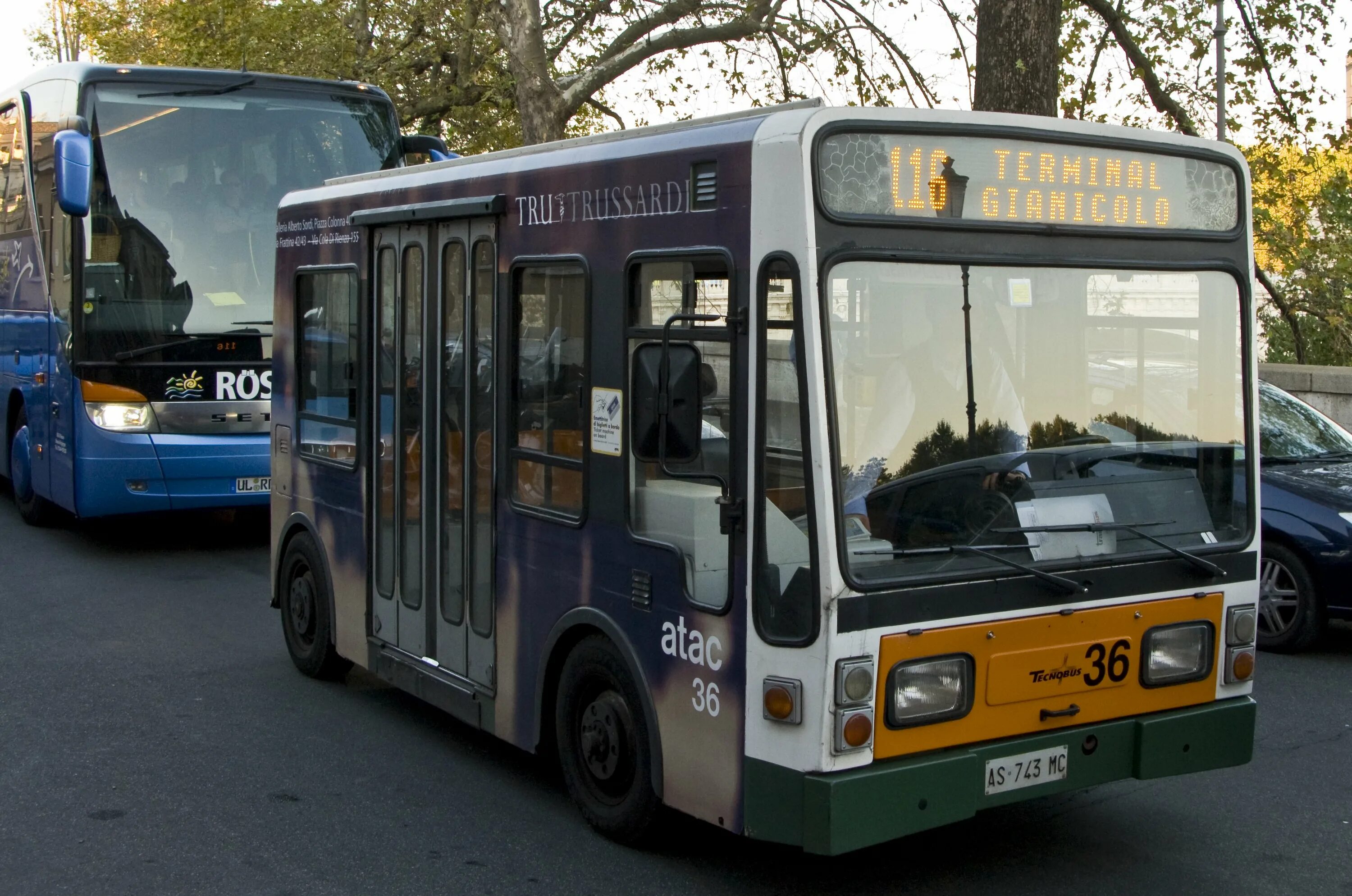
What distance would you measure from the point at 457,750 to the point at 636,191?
2.89 meters

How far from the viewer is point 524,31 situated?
16.3 meters

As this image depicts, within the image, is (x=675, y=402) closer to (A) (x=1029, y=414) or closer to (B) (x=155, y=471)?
(A) (x=1029, y=414)

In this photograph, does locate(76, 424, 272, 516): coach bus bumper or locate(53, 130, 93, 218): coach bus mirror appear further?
locate(76, 424, 272, 516): coach bus bumper

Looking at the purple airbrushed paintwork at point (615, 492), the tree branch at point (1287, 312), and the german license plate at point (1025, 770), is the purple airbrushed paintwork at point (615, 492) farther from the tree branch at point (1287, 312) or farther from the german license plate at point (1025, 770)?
the tree branch at point (1287, 312)

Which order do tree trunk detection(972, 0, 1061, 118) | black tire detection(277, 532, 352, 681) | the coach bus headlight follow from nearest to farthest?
the coach bus headlight
black tire detection(277, 532, 352, 681)
tree trunk detection(972, 0, 1061, 118)

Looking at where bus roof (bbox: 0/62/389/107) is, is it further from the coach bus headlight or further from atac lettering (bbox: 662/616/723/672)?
the coach bus headlight

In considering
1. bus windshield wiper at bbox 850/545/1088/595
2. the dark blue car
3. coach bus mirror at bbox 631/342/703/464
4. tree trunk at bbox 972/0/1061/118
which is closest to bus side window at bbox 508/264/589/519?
coach bus mirror at bbox 631/342/703/464

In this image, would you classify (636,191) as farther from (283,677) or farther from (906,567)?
(283,677)

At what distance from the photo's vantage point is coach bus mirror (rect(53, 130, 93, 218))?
1077 centimetres

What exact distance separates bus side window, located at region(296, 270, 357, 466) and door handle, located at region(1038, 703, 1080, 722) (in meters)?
3.71

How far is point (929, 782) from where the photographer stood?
14.9ft

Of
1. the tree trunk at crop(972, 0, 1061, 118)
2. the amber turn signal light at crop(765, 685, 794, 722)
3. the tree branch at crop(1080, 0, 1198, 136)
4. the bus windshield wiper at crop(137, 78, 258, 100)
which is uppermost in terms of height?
the tree branch at crop(1080, 0, 1198, 136)

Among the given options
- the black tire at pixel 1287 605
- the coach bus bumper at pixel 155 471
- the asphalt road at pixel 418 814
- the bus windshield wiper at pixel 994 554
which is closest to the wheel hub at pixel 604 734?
the asphalt road at pixel 418 814

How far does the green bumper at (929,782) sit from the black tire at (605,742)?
2.27 feet
